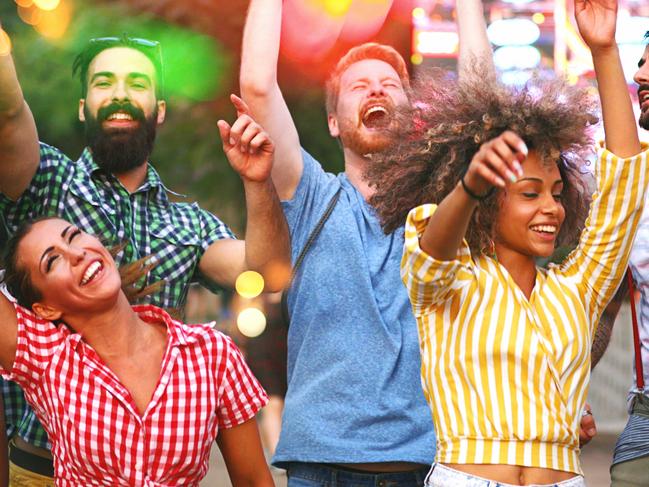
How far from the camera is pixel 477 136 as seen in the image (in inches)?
128

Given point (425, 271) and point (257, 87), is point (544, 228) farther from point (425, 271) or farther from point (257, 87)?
point (257, 87)

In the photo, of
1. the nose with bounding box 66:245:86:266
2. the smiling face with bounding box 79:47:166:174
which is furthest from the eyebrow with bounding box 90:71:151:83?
the nose with bounding box 66:245:86:266

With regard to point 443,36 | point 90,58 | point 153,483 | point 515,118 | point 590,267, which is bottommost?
point 153,483

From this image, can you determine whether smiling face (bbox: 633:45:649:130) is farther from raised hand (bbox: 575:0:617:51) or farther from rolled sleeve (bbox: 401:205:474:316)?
rolled sleeve (bbox: 401:205:474:316)

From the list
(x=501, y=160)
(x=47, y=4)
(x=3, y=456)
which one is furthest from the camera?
(x=47, y=4)

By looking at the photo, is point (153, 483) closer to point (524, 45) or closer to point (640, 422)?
point (640, 422)

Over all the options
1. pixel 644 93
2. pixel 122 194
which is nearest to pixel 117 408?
pixel 122 194

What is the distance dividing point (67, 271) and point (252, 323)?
5.42 meters

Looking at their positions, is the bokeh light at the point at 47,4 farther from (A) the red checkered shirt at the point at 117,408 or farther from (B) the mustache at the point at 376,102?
(A) the red checkered shirt at the point at 117,408

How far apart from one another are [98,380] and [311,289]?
0.77 meters

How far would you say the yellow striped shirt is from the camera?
3076 millimetres

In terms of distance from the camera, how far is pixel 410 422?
3643mm

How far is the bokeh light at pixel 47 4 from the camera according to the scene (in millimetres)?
7855

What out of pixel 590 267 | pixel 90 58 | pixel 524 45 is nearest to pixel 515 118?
pixel 590 267
